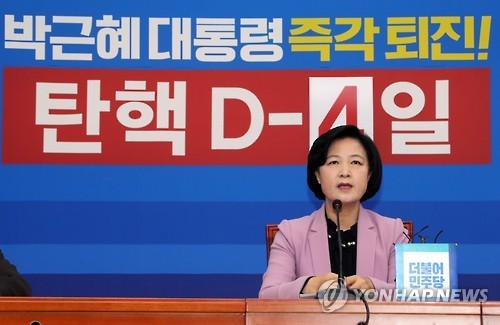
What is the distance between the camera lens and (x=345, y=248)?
2666 millimetres

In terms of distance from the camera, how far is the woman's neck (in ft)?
8.87

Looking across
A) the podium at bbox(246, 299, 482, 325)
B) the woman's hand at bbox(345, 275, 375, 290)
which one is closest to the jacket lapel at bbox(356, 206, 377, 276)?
the woman's hand at bbox(345, 275, 375, 290)

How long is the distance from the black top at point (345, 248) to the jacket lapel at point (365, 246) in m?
0.03

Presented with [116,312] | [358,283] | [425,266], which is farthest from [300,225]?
[116,312]

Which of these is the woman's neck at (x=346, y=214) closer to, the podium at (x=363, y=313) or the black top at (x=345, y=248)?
the black top at (x=345, y=248)

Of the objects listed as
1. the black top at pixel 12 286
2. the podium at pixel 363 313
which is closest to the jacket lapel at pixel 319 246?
the podium at pixel 363 313

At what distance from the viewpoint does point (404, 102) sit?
3334 millimetres

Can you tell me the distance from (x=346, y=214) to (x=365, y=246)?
0.45 feet

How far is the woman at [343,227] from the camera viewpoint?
8.55 ft

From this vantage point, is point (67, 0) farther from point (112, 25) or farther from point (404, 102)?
point (404, 102)

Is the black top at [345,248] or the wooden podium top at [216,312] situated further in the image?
the black top at [345,248]

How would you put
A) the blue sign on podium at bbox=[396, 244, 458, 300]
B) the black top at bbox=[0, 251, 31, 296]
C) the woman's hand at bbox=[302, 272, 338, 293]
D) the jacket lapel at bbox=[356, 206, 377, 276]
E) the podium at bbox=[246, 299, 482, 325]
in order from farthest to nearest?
the jacket lapel at bbox=[356, 206, 377, 276] < the black top at bbox=[0, 251, 31, 296] < the woman's hand at bbox=[302, 272, 338, 293] < the blue sign on podium at bbox=[396, 244, 458, 300] < the podium at bbox=[246, 299, 482, 325]

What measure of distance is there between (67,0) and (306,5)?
98 centimetres

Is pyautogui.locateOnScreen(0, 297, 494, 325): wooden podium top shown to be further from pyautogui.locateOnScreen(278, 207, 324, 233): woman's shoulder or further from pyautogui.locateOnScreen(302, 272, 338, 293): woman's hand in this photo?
pyautogui.locateOnScreen(278, 207, 324, 233): woman's shoulder
